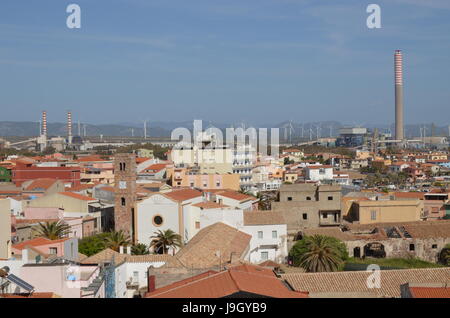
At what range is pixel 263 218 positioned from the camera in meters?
18.7

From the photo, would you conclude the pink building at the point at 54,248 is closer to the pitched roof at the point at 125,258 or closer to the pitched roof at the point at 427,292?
the pitched roof at the point at 125,258

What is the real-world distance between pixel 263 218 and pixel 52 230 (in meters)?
5.66

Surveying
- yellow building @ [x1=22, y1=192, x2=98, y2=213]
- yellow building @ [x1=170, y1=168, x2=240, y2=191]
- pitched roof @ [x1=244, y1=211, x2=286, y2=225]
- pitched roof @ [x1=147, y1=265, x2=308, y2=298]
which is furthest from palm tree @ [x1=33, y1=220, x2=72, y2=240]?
yellow building @ [x1=170, y1=168, x2=240, y2=191]

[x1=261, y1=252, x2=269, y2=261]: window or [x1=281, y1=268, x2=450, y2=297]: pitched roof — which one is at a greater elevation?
[x1=281, y1=268, x2=450, y2=297]: pitched roof

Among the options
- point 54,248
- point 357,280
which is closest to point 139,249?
point 54,248

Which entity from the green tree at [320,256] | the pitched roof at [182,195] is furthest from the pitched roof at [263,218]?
the pitched roof at [182,195]

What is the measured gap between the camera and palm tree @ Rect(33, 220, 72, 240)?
1830 cm

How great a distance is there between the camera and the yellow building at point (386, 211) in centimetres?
2353

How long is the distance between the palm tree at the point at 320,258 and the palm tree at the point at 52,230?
21.6 ft

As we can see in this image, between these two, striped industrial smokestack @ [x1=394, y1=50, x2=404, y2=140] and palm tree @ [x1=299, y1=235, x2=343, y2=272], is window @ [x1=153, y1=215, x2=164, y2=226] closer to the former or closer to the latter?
palm tree @ [x1=299, y1=235, x2=343, y2=272]

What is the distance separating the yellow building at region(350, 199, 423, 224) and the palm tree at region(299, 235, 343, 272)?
23.9ft

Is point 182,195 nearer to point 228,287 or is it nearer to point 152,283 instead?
point 152,283
